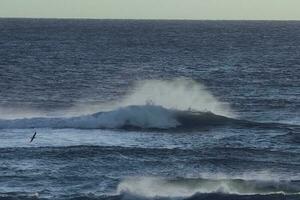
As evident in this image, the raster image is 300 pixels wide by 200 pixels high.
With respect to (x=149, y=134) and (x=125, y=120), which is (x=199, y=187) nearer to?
(x=149, y=134)

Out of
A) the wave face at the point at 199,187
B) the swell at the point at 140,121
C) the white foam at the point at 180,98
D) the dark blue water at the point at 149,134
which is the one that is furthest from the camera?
the white foam at the point at 180,98

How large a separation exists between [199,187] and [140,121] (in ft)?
68.2

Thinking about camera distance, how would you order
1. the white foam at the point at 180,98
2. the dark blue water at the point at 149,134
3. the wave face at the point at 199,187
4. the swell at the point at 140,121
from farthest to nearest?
1. the white foam at the point at 180,98
2. the swell at the point at 140,121
3. the dark blue water at the point at 149,134
4. the wave face at the point at 199,187

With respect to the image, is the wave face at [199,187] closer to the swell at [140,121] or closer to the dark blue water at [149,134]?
the dark blue water at [149,134]

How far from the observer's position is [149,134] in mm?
56125

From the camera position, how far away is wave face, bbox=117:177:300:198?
37844 mm

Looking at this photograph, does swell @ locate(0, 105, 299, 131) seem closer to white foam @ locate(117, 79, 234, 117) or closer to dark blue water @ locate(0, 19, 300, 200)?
dark blue water @ locate(0, 19, 300, 200)

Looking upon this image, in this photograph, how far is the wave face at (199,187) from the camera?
3784cm

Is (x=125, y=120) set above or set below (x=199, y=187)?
below

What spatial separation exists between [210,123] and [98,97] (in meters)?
19.8

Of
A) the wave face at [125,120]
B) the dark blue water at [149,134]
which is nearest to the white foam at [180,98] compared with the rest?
the dark blue water at [149,134]

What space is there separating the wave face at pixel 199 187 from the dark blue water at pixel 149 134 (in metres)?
0.05

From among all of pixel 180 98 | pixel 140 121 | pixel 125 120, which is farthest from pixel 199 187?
pixel 180 98

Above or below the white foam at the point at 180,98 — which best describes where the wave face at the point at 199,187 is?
above
